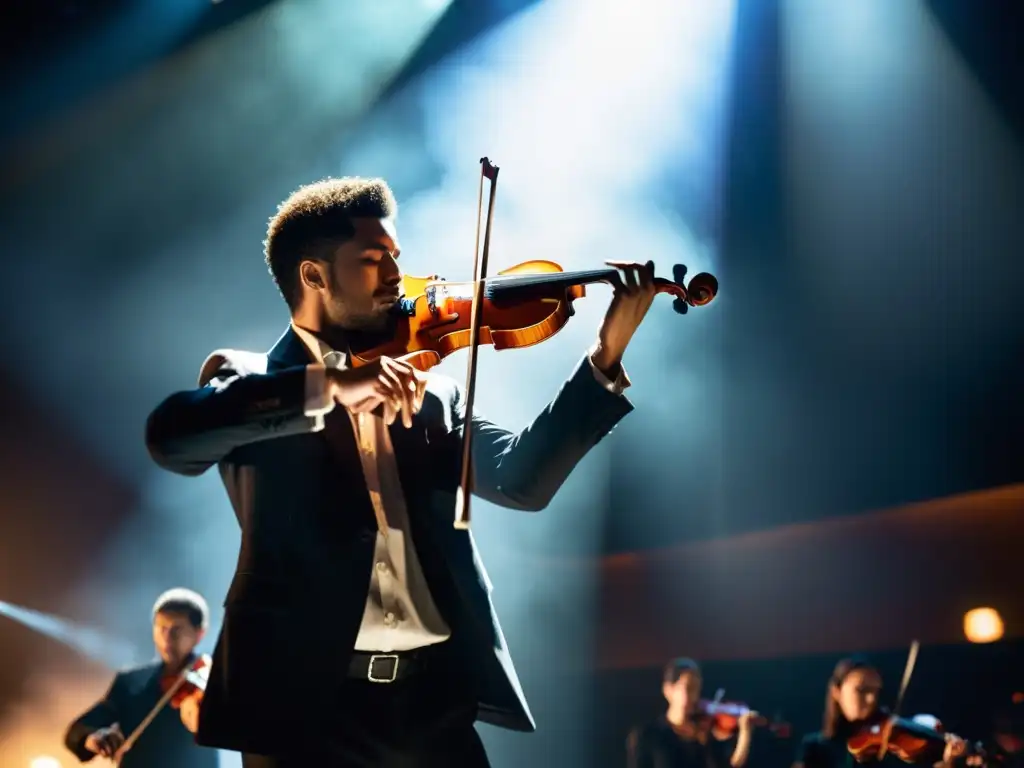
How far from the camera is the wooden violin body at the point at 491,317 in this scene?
6.10 ft

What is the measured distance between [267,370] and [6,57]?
8.10ft

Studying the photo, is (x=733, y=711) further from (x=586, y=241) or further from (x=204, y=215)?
(x=204, y=215)

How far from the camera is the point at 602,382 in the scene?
1692mm

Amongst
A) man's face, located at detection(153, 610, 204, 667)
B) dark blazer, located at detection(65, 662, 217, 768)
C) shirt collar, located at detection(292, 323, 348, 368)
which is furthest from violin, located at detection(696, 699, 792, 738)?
shirt collar, located at detection(292, 323, 348, 368)

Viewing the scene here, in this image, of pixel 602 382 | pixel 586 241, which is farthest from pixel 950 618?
pixel 602 382

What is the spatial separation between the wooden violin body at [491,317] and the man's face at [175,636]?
1.83 meters

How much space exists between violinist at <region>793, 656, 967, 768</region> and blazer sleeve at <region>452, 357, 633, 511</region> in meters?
2.40

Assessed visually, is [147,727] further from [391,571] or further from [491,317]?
[491,317]

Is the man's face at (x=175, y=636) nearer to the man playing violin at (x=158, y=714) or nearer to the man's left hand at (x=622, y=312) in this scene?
the man playing violin at (x=158, y=714)

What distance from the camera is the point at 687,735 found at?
3.89 metres

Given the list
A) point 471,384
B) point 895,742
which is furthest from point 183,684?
point 895,742

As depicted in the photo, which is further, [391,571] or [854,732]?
[854,732]

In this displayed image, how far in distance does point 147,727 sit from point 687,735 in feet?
6.41

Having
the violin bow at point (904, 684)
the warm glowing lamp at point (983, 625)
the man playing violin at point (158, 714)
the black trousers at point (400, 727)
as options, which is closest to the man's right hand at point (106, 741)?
the man playing violin at point (158, 714)
